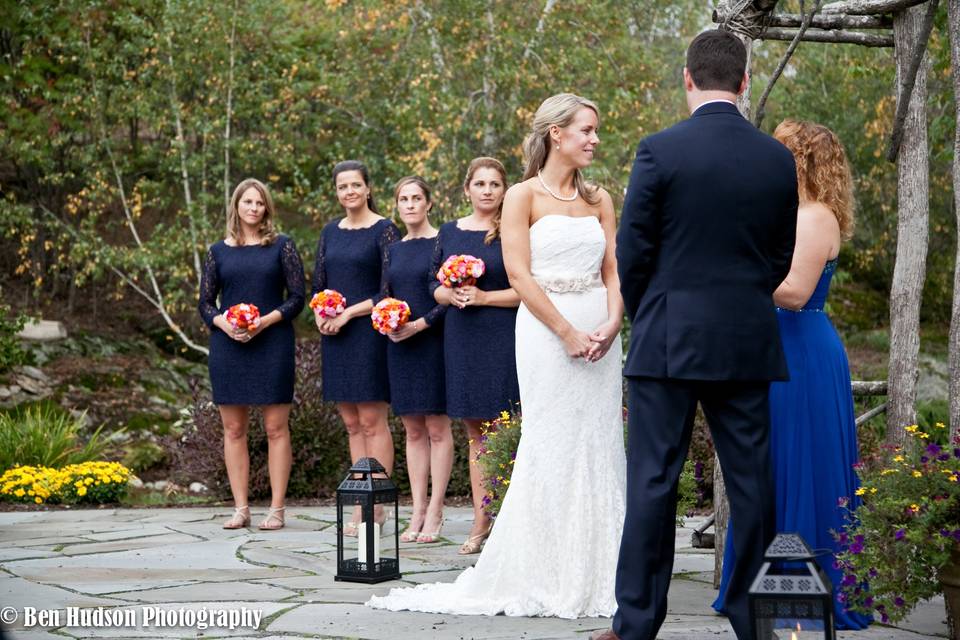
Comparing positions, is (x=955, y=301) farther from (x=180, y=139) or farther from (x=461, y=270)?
(x=180, y=139)

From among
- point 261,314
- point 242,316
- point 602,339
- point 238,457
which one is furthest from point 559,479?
point 238,457

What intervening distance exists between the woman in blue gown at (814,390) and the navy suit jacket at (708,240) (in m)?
0.80

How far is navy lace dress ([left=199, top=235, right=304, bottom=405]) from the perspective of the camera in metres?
7.47

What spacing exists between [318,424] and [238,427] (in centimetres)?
202

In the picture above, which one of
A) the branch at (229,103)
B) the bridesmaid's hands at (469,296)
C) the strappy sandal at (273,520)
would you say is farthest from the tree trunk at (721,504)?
the branch at (229,103)

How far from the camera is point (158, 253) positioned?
14.1 metres

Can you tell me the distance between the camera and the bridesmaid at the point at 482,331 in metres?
6.59

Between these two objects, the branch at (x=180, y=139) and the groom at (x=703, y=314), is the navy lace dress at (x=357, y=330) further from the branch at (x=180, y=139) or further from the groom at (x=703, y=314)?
the branch at (x=180, y=139)

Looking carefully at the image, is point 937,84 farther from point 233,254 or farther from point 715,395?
point 715,395

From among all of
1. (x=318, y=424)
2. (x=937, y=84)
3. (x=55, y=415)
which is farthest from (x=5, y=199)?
(x=937, y=84)

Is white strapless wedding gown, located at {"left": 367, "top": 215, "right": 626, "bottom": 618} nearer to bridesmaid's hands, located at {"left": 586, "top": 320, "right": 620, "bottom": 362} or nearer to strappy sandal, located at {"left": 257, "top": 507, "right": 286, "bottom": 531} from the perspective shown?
bridesmaid's hands, located at {"left": 586, "top": 320, "right": 620, "bottom": 362}

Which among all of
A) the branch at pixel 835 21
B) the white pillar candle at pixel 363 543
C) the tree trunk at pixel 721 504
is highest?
the branch at pixel 835 21

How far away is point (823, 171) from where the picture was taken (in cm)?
473

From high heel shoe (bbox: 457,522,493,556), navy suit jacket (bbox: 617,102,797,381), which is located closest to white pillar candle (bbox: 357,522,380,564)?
high heel shoe (bbox: 457,522,493,556)
